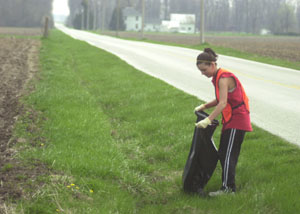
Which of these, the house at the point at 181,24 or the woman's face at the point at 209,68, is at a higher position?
the house at the point at 181,24

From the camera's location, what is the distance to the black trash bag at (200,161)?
16.3 feet

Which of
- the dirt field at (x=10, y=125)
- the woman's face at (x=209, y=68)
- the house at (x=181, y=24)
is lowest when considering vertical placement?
the dirt field at (x=10, y=125)

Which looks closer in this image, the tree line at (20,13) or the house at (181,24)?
the tree line at (20,13)

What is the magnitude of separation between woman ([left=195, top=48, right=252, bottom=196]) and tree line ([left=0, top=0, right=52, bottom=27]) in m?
108

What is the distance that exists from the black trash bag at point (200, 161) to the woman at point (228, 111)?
0.12 metres

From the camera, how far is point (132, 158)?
659 centimetres

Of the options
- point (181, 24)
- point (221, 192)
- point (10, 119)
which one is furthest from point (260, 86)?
point (181, 24)

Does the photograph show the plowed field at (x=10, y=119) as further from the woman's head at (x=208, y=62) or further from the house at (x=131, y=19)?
the house at (x=131, y=19)

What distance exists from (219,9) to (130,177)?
160238 mm

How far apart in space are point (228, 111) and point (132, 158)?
219 cm

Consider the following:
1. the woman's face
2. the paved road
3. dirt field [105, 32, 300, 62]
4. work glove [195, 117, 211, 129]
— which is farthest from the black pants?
dirt field [105, 32, 300, 62]

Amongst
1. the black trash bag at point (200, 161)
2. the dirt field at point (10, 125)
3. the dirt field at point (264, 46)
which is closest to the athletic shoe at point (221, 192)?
the black trash bag at point (200, 161)

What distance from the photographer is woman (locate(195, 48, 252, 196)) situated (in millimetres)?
4676

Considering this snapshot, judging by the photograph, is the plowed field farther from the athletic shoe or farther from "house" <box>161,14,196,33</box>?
"house" <box>161,14,196,33</box>
